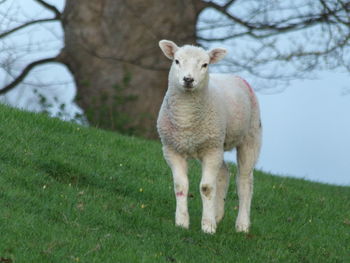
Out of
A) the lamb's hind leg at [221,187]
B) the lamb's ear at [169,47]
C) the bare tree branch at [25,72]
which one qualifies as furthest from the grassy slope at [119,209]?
the bare tree branch at [25,72]

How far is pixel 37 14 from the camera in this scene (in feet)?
56.0

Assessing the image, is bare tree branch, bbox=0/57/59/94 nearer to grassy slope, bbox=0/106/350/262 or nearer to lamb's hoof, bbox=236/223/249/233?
grassy slope, bbox=0/106/350/262

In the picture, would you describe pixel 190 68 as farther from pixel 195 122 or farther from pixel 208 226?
pixel 208 226

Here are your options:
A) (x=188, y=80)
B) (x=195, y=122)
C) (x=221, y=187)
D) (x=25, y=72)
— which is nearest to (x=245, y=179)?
(x=221, y=187)

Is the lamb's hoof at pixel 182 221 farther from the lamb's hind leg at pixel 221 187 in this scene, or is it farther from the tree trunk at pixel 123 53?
the tree trunk at pixel 123 53

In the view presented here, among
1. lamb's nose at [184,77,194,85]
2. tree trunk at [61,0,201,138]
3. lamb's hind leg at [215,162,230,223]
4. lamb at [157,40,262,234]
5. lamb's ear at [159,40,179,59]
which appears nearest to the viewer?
lamb's nose at [184,77,194,85]

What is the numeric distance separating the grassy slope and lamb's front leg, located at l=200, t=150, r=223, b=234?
15 cm

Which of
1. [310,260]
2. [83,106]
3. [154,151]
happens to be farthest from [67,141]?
[83,106]

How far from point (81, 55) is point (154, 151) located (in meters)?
5.21

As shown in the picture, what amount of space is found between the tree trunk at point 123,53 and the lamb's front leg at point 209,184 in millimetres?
8590

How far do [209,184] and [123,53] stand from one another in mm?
9094

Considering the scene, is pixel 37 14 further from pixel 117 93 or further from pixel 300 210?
pixel 300 210

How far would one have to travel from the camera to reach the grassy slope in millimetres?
7316

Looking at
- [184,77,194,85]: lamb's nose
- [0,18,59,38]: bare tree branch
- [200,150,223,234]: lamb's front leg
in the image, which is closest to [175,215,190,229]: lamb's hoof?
[200,150,223,234]: lamb's front leg
